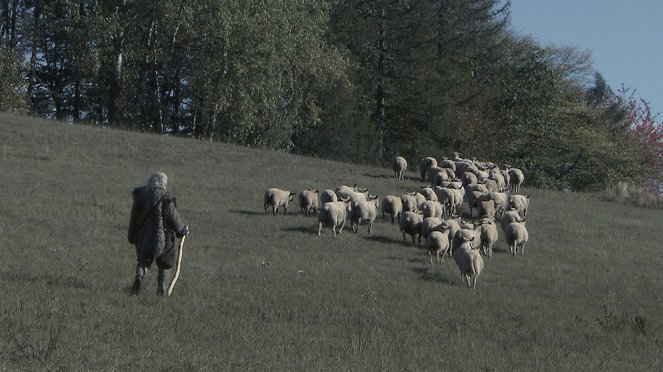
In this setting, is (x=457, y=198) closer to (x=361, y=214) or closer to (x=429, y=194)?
(x=429, y=194)

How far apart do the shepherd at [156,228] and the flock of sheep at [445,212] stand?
7.16m

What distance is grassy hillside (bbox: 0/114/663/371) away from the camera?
10.8m

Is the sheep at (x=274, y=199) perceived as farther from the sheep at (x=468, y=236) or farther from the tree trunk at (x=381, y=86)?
the tree trunk at (x=381, y=86)

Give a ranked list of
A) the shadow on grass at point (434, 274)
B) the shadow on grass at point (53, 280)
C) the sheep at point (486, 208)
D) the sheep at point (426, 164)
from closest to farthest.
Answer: the shadow on grass at point (53, 280)
the shadow on grass at point (434, 274)
the sheep at point (486, 208)
the sheep at point (426, 164)

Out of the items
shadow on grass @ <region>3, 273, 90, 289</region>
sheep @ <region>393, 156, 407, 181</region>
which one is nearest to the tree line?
sheep @ <region>393, 156, 407, 181</region>

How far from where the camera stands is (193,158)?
39.6m

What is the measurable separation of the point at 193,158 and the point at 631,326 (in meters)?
26.4

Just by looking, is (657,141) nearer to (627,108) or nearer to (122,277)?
(627,108)

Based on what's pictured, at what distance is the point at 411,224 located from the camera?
2434cm

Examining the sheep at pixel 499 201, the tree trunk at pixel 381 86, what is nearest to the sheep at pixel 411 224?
the sheep at pixel 499 201

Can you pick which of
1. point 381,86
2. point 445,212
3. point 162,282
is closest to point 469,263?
point 162,282

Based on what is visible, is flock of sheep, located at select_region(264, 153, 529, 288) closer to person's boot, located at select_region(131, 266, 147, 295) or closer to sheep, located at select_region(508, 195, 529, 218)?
sheep, located at select_region(508, 195, 529, 218)

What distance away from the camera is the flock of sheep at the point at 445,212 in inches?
869

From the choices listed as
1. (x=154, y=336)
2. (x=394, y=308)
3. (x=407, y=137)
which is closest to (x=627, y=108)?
(x=407, y=137)
